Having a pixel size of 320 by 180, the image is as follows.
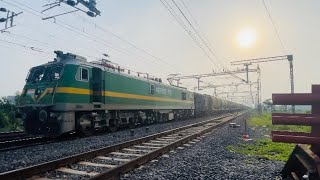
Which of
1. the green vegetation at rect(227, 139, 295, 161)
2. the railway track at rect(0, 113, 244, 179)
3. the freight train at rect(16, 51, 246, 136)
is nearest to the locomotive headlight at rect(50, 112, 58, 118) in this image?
the freight train at rect(16, 51, 246, 136)

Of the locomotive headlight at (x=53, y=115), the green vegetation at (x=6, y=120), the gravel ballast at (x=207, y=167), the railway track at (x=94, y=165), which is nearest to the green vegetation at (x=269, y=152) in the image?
the gravel ballast at (x=207, y=167)

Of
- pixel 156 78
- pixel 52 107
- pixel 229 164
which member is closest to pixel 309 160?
pixel 229 164

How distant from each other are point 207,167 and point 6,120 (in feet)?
66.2

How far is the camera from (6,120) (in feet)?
73.0

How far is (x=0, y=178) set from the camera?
5.19 meters

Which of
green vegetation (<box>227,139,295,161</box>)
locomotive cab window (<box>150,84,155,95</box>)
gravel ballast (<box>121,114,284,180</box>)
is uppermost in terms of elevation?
locomotive cab window (<box>150,84,155,95</box>)

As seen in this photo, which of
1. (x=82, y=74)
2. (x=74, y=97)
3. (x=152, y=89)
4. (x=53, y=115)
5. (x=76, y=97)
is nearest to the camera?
(x=53, y=115)

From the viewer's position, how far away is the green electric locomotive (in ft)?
38.0

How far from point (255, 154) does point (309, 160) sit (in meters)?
5.04

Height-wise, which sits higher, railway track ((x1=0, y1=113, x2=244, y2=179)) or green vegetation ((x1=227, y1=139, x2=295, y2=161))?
railway track ((x1=0, y1=113, x2=244, y2=179))

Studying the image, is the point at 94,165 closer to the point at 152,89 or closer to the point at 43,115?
the point at 43,115

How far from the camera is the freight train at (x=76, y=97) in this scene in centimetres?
1158

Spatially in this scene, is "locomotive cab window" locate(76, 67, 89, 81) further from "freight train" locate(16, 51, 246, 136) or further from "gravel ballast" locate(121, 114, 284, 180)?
"gravel ballast" locate(121, 114, 284, 180)

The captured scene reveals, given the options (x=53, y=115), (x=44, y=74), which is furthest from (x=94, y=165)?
(x=44, y=74)
